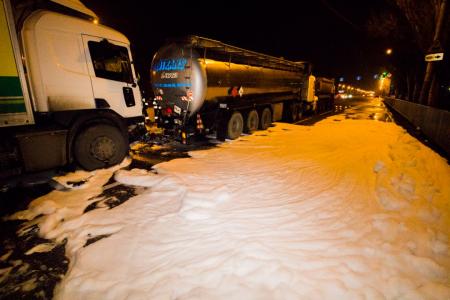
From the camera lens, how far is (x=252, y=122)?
11.6m

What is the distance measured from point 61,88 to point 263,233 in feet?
17.4

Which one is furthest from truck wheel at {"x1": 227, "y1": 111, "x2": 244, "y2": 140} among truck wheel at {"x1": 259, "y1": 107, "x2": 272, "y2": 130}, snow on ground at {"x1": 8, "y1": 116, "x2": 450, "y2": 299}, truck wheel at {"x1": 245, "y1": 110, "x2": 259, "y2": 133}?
snow on ground at {"x1": 8, "y1": 116, "x2": 450, "y2": 299}

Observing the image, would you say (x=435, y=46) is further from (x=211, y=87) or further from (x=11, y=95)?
(x=11, y=95)

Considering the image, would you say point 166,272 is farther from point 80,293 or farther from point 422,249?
point 422,249

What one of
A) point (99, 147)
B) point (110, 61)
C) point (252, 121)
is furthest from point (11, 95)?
point (252, 121)

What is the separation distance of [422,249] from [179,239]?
3.32 m

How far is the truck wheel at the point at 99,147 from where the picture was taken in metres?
5.88

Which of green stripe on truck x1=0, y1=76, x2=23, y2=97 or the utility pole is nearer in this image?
green stripe on truck x1=0, y1=76, x2=23, y2=97

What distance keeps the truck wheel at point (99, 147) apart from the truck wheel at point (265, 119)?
747 cm

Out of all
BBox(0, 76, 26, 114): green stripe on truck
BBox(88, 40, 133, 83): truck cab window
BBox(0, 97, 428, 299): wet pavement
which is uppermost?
BBox(88, 40, 133, 83): truck cab window

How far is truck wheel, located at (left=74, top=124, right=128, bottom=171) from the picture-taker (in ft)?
19.3

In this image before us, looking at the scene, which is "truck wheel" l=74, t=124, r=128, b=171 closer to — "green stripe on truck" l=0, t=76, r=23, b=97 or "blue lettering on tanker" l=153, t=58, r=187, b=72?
"green stripe on truck" l=0, t=76, r=23, b=97

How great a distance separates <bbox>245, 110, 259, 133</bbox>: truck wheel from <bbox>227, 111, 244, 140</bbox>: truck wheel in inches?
26.2

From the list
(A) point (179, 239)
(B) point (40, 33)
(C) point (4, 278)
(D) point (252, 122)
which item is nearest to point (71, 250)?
(C) point (4, 278)
